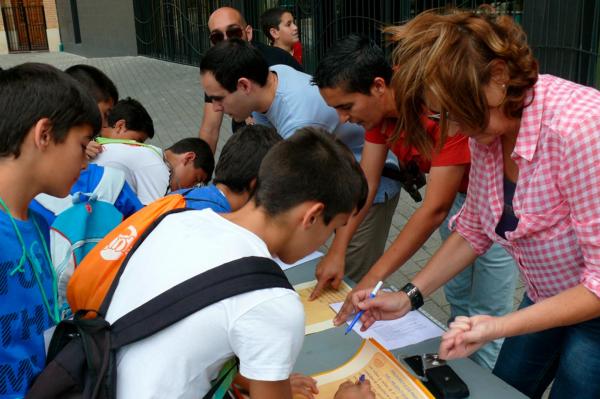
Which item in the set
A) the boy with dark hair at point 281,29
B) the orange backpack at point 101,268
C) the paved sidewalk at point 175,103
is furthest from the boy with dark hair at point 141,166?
the boy with dark hair at point 281,29

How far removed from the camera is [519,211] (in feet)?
4.16

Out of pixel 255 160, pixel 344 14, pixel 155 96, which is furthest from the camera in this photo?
pixel 155 96

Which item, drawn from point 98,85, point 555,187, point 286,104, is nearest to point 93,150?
point 98,85

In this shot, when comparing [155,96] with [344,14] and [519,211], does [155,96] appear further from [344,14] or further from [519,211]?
[519,211]

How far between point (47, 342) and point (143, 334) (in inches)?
10.7

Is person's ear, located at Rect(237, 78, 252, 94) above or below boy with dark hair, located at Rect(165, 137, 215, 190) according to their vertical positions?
above

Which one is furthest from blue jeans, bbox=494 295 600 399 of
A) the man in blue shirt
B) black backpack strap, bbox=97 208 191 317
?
the man in blue shirt

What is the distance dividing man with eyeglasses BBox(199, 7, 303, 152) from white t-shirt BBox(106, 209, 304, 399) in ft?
6.52

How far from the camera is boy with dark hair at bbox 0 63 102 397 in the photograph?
3.48 ft

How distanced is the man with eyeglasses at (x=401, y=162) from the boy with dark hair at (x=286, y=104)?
0.50 ft

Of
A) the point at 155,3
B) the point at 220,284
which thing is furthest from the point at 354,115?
the point at 155,3

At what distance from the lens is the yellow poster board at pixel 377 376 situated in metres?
1.30

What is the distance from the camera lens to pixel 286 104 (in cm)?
229

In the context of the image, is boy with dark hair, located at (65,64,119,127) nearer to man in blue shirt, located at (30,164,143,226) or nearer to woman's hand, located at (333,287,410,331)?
man in blue shirt, located at (30,164,143,226)
